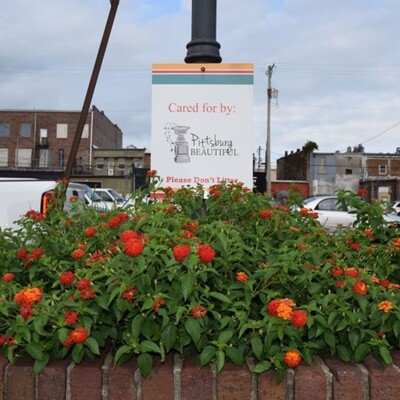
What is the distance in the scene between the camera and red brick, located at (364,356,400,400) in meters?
1.92

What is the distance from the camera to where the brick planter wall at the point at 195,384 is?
1899 millimetres

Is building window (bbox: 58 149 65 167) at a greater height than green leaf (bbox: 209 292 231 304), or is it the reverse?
building window (bbox: 58 149 65 167)

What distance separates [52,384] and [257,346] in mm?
780

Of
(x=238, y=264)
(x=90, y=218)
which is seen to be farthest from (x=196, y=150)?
(x=238, y=264)

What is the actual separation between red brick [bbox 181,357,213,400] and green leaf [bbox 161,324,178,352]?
0.12 metres

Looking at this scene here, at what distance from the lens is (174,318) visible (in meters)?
1.95

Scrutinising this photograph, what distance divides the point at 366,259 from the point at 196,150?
1900mm

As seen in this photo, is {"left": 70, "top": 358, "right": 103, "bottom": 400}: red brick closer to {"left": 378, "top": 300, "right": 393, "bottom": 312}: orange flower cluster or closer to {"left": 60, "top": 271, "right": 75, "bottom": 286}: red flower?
{"left": 60, "top": 271, "right": 75, "bottom": 286}: red flower

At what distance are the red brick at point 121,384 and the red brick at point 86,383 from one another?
0.04 m

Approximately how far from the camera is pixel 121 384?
6.28ft

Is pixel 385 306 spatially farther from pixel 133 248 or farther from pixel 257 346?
pixel 133 248

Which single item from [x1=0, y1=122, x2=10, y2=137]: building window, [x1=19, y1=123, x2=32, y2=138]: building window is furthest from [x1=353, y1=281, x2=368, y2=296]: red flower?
[x1=0, y1=122, x2=10, y2=137]: building window

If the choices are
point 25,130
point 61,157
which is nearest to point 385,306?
point 61,157

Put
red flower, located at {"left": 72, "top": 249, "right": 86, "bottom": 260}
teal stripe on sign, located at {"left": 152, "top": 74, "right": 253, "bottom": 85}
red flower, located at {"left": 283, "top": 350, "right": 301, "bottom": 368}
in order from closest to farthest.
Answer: red flower, located at {"left": 283, "top": 350, "right": 301, "bottom": 368} → red flower, located at {"left": 72, "top": 249, "right": 86, "bottom": 260} → teal stripe on sign, located at {"left": 152, "top": 74, "right": 253, "bottom": 85}
